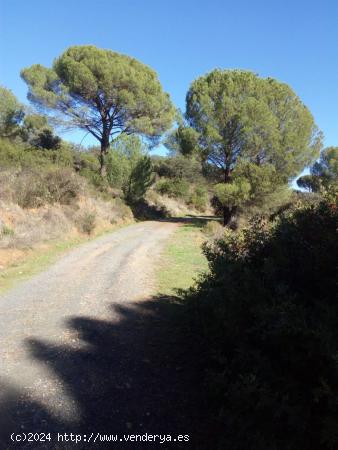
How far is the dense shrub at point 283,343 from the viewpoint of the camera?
2.57 meters

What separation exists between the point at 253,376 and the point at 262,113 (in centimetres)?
2029

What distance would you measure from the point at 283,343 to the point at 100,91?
26.2 metres

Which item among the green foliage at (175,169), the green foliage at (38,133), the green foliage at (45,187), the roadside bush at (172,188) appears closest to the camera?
the green foliage at (45,187)

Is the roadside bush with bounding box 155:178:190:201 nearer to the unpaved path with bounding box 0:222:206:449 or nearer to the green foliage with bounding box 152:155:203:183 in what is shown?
the green foliage with bounding box 152:155:203:183

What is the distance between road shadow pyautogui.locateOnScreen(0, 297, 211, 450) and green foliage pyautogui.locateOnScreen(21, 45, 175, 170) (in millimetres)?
23090

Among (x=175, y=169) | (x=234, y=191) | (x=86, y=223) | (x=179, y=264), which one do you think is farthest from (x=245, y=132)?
(x=175, y=169)

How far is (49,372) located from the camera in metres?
4.17

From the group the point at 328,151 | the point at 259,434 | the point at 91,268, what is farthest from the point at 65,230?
the point at 328,151

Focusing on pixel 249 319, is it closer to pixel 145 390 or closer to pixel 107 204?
pixel 145 390

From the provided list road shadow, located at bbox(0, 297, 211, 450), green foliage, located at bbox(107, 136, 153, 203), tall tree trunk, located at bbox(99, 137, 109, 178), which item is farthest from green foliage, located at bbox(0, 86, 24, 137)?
road shadow, located at bbox(0, 297, 211, 450)

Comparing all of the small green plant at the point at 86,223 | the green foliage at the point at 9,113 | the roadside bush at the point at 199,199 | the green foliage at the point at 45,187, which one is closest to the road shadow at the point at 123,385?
the small green plant at the point at 86,223

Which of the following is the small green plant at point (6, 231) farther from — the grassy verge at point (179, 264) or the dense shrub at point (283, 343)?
the dense shrub at point (283, 343)

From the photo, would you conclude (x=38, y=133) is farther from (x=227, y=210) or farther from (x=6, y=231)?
(x=6, y=231)

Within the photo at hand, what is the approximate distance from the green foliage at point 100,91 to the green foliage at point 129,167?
7.67 feet
